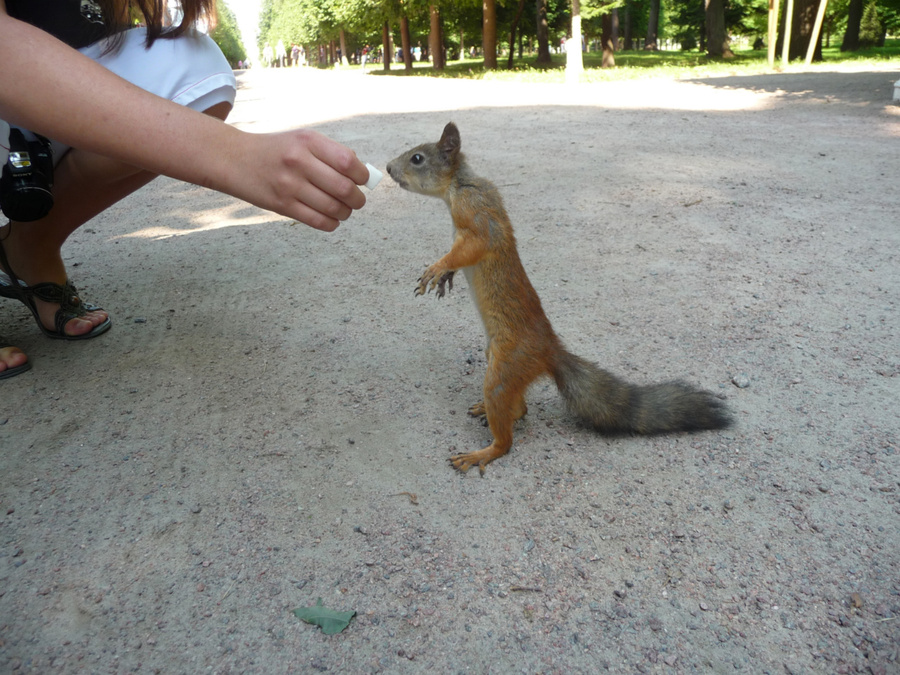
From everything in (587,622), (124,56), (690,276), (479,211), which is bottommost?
(587,622)

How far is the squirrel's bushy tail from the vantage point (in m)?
2.04

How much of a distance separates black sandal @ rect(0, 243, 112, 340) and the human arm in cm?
146

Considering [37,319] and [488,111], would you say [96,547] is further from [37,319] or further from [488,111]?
[488,111]

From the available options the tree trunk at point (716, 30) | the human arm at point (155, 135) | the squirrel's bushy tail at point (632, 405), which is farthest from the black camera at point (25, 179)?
the tree trunk at point (716, 30)

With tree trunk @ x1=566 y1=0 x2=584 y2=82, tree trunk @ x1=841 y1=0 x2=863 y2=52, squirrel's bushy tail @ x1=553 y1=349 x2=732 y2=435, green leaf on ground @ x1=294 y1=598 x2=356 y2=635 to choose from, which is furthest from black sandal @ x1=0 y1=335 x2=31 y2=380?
tree trunk @ x1=841 y1=0 x2=863 y2=52

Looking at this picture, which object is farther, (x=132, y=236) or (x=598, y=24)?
(x=598, y=24)

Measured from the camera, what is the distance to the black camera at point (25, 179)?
2029 mm

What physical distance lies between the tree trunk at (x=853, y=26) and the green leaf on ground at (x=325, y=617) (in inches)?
1047

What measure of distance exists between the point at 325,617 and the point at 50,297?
2.02 meters

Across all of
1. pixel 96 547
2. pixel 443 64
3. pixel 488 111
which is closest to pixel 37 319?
pixel 96 547

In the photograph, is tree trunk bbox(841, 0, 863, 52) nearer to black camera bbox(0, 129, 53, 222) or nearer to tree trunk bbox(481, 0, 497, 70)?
tree trunk bbox(481, 0, 497, 70)

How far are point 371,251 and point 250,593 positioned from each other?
100 inches

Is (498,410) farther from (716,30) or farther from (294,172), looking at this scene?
(716,30)

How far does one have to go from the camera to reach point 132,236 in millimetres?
4156
